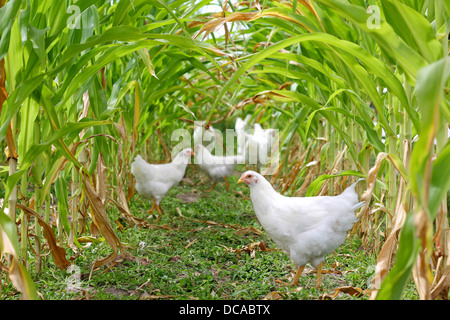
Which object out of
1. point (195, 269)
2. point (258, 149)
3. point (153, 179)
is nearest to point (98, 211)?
point (195, 269)

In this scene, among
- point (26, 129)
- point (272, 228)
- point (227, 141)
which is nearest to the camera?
point (26, 129)

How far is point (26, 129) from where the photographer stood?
1.18 meters

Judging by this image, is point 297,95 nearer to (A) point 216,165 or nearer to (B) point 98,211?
(B) point 98,211

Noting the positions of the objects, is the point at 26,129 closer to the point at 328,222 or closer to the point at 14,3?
the point at 14,3

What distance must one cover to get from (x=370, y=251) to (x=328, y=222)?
1.16 ft

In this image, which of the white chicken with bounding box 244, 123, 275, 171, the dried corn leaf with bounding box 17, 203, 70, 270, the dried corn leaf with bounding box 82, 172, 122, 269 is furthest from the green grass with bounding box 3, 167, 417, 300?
the white chicken with bounding box 244, 123, 275, 171

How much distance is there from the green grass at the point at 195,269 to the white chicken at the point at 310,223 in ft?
0.40

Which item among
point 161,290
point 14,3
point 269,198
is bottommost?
point 161,290

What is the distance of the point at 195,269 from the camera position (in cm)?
173

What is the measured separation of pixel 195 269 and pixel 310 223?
510mm

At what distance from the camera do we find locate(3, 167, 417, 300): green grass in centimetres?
140
